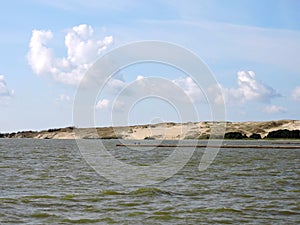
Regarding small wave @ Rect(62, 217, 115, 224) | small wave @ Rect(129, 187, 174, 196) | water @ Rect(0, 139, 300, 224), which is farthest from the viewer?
small wave @ Rect(129, 187, 174, 196)

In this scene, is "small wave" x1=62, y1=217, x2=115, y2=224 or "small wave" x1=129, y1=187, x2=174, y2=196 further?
"small wave" x1=129, y1=187, x2=174, y2=196

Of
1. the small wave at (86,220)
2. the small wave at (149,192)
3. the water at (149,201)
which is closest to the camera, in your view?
the small wave at (86,220)

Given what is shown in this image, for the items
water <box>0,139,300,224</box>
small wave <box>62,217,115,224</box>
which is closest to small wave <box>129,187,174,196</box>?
water <box>0,139,300,224</box>

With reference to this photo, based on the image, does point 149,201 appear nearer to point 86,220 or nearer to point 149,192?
point 149,192

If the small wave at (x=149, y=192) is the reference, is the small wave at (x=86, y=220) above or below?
below

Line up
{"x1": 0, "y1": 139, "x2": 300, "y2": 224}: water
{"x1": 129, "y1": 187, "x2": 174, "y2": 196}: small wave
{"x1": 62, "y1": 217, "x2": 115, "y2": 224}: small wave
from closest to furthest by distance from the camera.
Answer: {"x1": 62, "y1": 217, "x2": 115, "y2": 224}: small wave → {"x1": 0, "y1": 139, "x2": 300, "y2": 224}: water → {"x1": 129, "y1": 187, "x2": 174, "y2": 196}: small wave

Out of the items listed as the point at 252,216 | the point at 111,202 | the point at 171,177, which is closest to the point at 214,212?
the point at 252,216

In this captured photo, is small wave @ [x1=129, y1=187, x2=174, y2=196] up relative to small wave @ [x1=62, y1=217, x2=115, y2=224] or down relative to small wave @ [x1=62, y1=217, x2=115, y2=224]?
up

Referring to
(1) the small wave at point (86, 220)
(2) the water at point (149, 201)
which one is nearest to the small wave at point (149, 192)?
(2) the water at point (149, 201)

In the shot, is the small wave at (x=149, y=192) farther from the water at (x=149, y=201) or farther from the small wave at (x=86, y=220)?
the small wave at (x=86, y=220)

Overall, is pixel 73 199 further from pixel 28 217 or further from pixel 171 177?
pixel 171 177

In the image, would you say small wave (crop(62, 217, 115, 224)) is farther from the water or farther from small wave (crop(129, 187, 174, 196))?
small wave (crop(129, 187, 174, 196))

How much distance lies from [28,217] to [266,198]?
13.0 metres

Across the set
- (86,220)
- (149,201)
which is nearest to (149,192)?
(149,201)
